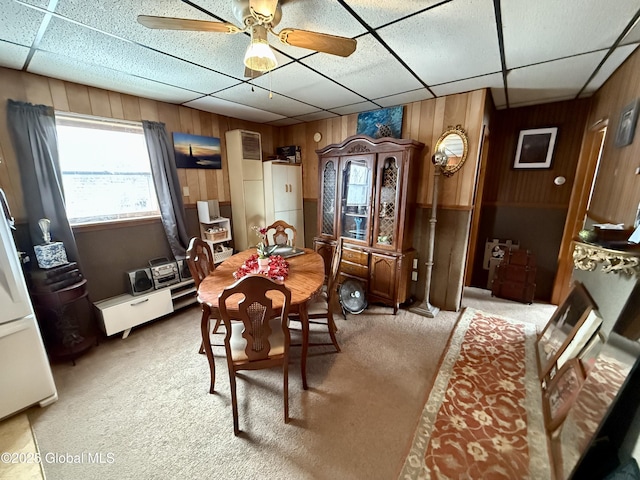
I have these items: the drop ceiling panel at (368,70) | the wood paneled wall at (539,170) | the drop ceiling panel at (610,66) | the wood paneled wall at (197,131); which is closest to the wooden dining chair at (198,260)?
the wood paneled wall at (197,131)

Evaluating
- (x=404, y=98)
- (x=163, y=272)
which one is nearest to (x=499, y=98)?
(x=404, y=98)

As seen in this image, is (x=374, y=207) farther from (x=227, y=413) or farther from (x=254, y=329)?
(x=227, y=413)

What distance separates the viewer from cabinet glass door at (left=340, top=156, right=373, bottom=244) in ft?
9.50

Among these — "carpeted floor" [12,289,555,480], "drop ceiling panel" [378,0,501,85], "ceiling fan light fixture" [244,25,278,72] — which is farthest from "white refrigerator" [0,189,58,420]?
"drop ceiling panel" [378,0,501,85]

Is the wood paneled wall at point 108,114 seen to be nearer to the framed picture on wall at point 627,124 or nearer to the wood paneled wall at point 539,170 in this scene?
the wood paneled wall at point 539,170

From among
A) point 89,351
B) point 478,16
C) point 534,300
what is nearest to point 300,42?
point 478,16

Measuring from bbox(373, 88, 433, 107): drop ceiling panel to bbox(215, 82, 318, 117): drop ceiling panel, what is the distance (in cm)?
81

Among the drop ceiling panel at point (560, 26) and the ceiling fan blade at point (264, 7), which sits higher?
the drop ceiling panel at point (560, 26)

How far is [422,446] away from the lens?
56.8 inches

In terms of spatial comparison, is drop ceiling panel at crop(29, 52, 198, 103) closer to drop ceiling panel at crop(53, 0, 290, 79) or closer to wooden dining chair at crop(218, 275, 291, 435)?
drop ceiling panel at crop(53, 0, 290, 79)

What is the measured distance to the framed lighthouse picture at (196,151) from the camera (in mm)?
2926

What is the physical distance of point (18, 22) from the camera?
136cm

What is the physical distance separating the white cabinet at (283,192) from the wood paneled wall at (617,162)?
3.25 metres

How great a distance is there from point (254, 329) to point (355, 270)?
1.84 m
